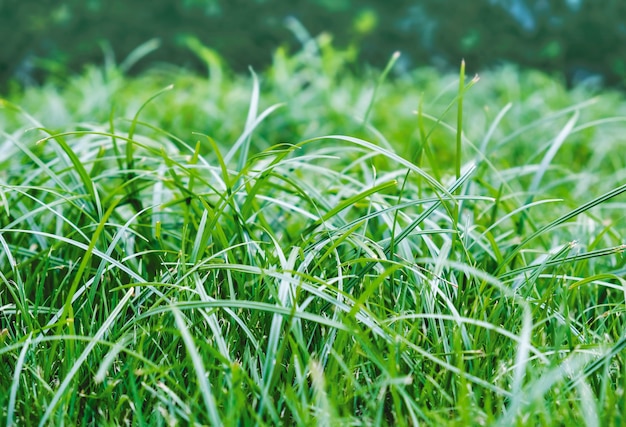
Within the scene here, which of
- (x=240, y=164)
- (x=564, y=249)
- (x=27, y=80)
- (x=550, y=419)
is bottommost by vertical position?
(x=550, y=419)

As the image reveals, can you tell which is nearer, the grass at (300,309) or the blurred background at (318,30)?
the grass at (300,309)

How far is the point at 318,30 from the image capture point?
4.54m

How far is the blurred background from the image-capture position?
4.43 metres

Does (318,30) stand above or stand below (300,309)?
above

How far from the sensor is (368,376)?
3.26 ft

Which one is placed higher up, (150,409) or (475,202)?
(475,202)

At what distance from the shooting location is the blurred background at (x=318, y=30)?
4.43m

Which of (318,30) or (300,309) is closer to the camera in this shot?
(300,309)

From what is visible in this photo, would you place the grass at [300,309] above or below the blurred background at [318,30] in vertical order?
below

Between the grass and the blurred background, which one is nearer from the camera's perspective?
the grass

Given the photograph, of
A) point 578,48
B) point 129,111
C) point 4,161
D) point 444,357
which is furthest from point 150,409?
point 578,48

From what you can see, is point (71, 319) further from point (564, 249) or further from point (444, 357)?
point (564, 249)

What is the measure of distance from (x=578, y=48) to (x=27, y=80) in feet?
12.6

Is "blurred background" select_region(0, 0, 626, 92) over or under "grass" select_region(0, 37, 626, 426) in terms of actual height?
over
